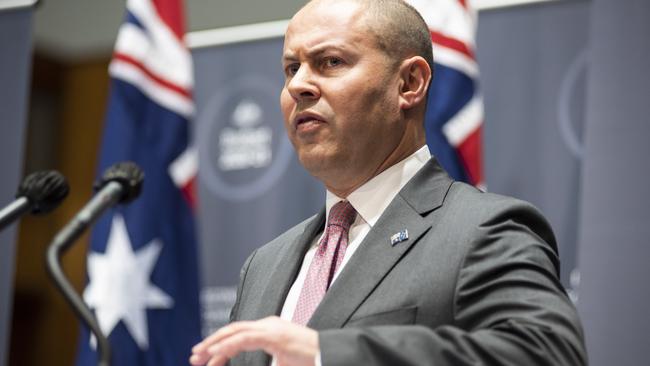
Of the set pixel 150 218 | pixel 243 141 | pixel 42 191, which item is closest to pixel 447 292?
pixel 42 191

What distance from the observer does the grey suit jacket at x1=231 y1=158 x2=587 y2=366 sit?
1.56 meters

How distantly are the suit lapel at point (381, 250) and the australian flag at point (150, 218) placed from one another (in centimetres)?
210

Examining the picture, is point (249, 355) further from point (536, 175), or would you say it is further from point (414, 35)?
point (536, 175)

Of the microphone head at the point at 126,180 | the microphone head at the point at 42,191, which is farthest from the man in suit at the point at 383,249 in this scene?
the microphone head at the point at 42,191

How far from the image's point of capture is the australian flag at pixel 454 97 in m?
3.46

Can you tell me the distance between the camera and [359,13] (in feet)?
7.15

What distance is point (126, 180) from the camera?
235 cm

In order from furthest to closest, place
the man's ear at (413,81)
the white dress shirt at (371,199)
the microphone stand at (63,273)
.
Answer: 1. the man's ear at (413,81)
2. the white dress shirt at (371,199)
3. the microphone stand at (63,273)

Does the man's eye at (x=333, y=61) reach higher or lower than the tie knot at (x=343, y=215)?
higher

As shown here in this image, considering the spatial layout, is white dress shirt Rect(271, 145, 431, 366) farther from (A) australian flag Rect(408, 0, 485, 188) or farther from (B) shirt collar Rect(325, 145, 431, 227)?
(A) australian flag Rect(408, 0, 485, 188)

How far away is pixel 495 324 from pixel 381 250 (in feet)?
1.15

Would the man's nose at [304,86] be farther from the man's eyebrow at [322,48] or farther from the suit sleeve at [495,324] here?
Result: the suit sleeve at [495,324]

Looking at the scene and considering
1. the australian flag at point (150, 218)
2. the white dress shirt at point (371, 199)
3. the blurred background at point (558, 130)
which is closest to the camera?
the white dress shirt at point (371, 199)

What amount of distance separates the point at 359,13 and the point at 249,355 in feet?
2.89
